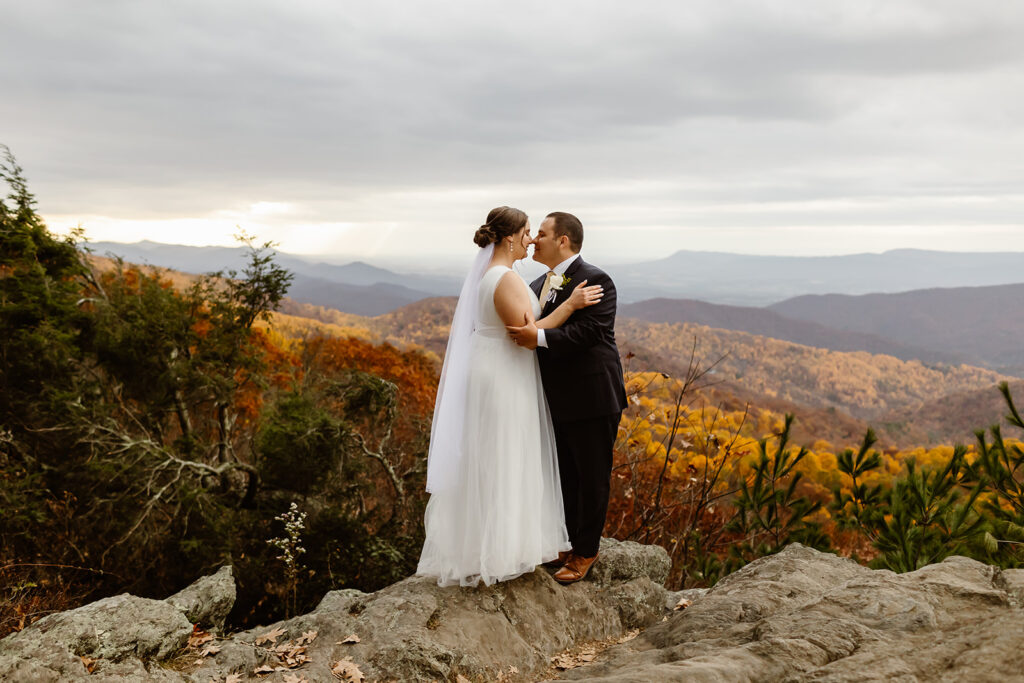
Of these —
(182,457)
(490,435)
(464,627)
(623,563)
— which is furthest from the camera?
(182,457)

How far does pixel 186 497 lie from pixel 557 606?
7.01 m

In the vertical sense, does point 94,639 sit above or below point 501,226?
below

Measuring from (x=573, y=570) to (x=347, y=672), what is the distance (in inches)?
78.1

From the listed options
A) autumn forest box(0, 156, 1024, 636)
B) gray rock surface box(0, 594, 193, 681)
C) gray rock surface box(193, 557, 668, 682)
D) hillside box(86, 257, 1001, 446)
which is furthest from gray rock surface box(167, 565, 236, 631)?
hillside box(86, 257, 1001, 446)

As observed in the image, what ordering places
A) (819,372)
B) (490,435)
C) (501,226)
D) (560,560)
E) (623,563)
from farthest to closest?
(819,372) → (623,563) → (560,560) → (490,435) → (501,226)

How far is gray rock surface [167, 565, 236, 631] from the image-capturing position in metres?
5.42

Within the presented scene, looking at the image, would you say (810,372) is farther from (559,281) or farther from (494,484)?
(494,484)

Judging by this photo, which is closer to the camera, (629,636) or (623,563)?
(629,636)

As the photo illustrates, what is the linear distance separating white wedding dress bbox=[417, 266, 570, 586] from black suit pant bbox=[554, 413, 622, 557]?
0.32m

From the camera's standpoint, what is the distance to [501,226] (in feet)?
15.3

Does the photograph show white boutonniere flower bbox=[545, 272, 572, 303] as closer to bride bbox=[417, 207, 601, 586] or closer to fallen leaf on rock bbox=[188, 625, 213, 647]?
bride bbox=[417, 207, 601, 586]

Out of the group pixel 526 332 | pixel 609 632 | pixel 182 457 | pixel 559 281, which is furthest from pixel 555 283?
pixel 182 457

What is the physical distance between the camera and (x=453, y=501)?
15.9 feet

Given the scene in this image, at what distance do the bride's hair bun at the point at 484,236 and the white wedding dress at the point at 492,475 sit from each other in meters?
0.22
